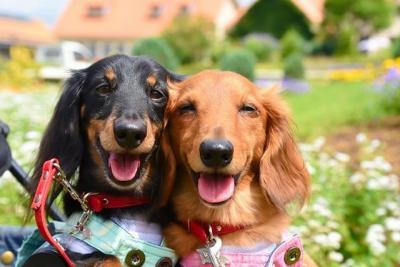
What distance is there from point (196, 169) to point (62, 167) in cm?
69

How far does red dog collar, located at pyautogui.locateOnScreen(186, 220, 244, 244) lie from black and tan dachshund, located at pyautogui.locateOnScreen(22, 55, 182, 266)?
0.68ft

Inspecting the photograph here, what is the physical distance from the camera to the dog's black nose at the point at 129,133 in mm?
2582

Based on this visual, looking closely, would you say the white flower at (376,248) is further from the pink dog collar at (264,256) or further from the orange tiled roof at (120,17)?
the orange tiled roof at (120,17)

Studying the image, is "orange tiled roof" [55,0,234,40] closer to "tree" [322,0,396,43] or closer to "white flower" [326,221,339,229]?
"tree" [322,0,396,43]

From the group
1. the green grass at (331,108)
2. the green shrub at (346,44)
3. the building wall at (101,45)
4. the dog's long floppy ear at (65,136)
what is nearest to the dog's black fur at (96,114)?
the dog's long floppy ear at (65,136)

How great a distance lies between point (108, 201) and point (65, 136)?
16.4 inches

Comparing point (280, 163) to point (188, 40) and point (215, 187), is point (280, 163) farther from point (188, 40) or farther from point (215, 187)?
point (188, 40)

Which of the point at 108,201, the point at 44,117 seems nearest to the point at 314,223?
the point at 108,201

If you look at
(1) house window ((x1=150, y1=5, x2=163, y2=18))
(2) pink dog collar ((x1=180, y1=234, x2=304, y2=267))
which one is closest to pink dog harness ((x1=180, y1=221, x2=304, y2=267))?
(2) pink dog collar ((x1=180, y1=234, x2=304, y2=267))

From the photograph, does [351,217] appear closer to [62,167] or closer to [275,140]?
[275,140]

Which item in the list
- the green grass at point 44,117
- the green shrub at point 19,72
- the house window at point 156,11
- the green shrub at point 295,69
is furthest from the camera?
the house window at point 156,11

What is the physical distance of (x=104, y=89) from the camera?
2.92 metres

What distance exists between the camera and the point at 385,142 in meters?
8.05

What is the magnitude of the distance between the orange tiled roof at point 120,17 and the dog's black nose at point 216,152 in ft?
139
